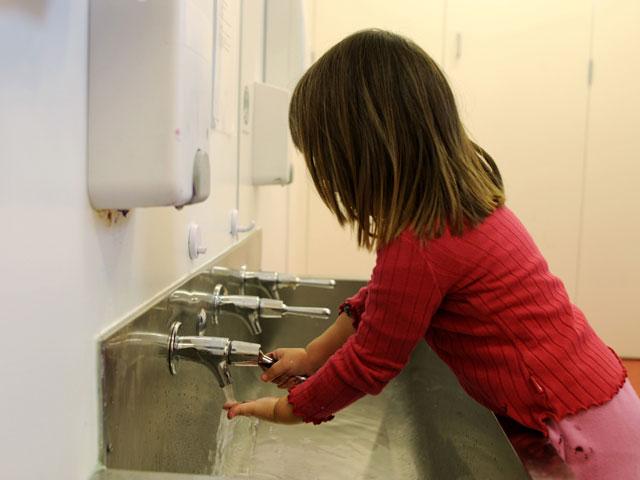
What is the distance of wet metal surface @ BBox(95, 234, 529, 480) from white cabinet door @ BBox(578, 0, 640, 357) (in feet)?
6.44

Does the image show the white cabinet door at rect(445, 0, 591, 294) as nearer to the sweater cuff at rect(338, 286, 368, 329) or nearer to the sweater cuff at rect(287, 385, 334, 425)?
the sweater cuff at rect(338, 286, 368, 329)

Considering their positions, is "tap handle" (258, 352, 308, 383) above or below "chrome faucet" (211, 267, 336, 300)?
below

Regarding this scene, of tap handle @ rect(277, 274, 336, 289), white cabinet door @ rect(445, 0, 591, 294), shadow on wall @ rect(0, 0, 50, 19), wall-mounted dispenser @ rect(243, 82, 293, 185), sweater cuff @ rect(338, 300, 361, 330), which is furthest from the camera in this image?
white cabinet door @ rect(445, 0, 591, 294)

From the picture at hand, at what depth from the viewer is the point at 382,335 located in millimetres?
628

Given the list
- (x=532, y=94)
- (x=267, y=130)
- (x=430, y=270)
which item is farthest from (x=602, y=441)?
(x=532, y=94)

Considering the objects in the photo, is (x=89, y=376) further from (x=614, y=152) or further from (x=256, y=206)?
(x=614, y=152)

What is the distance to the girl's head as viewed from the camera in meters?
0.63

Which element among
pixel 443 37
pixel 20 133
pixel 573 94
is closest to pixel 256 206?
pixel 20 133

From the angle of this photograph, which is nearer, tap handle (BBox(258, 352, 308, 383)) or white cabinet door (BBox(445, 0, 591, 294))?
tap handle (BBox(258, 352, 308, 383))

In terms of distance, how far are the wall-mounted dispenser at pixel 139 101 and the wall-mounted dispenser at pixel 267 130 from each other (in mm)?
799

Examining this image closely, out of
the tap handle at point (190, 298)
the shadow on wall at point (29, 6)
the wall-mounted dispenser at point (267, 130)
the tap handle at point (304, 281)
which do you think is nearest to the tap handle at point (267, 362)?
the tap handle at point (190, 298)

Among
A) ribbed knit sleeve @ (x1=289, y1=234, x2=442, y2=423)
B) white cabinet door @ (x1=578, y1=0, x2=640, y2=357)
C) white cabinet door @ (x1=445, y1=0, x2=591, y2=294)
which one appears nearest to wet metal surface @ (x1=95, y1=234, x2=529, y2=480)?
ribbed knit sleeve @ (x1=289, y1=234, x2=442, y2=423)

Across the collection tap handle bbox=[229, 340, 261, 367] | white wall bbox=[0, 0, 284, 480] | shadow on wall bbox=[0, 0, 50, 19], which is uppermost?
shadow on wall bbox=[0, 0, 50, 19]

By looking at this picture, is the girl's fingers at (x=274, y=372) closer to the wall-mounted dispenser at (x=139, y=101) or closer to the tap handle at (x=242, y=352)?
the tap handle at (x=242, y=352)
